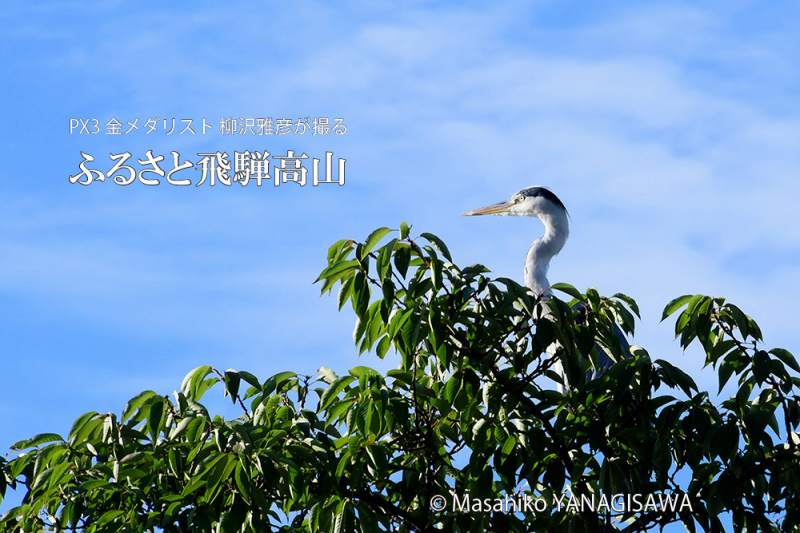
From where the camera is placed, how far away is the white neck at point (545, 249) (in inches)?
342

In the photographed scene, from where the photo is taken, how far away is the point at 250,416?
200 inches

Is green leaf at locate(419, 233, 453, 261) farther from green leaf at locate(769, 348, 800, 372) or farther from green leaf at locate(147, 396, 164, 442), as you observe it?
green leaf at locate(769, 348, 800, 372)

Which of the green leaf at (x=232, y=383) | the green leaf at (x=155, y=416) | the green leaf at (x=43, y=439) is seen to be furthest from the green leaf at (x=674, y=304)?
the green leaf at (x=43, y=439)

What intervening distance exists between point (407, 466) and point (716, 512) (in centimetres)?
129

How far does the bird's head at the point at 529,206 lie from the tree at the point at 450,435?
4.55 meters

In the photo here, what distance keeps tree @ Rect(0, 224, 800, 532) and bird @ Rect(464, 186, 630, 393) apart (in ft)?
7.88

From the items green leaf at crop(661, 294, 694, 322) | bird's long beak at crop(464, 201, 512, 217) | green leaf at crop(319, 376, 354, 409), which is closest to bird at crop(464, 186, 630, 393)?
bird's long beak at crop(464, 201, 512, 217)

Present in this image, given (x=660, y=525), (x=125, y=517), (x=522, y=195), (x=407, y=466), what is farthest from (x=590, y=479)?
(x=522, y=195)

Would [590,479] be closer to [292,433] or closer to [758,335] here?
[758,335]

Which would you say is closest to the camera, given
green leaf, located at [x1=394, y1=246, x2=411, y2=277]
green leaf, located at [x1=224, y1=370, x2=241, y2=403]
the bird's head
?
green leaf, located at [x1=394, y1=246, x2=411, y2=277]

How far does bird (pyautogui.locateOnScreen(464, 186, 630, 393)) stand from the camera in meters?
8.72

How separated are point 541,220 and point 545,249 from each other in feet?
3.03

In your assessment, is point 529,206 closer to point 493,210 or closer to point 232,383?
point 493,210

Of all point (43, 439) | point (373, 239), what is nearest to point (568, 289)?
point (373, 239)
